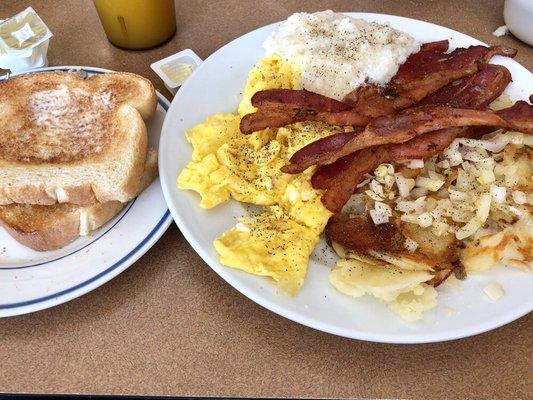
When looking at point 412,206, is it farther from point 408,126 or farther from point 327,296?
point 327,296

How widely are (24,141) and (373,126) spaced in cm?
114

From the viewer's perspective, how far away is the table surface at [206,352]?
1.22 meters

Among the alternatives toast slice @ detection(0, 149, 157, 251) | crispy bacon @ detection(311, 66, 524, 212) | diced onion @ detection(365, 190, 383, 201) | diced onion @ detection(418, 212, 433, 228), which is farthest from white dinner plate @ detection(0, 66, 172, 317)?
diced onion @ detection(418, 212, 433, 228)

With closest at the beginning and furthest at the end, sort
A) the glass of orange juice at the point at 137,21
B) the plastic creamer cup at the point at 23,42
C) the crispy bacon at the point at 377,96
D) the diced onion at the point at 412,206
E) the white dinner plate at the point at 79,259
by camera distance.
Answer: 1. the white dinner plate at the point at 79,259
2. the diced onion at the point at 412,206
3. the crispy bacon at the point at 377,96
4. the plastic creamer cup at the point at 23,42
5. the glass of orange juice at the point at 137,21

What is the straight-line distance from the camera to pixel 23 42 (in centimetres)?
197

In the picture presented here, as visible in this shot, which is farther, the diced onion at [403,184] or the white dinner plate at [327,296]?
the diced onion at [403,184]

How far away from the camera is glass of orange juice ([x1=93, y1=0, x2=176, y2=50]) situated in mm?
2004

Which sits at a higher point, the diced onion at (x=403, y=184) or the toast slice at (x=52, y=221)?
the toast slice at (x=52, y=221)

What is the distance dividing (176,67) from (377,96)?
84cm

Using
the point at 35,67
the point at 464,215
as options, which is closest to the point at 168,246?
the point at 464,215

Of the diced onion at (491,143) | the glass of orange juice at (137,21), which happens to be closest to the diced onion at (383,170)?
the diced onion at (491,143)

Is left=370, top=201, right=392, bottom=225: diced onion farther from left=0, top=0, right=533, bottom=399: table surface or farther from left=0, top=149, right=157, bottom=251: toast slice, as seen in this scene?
left=0, top=149, right=157, bottom=251: toast slice

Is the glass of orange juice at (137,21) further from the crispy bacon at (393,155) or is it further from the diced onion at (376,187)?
the diced onion at (376,187)

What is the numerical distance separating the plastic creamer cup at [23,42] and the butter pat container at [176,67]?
0.46 meters
